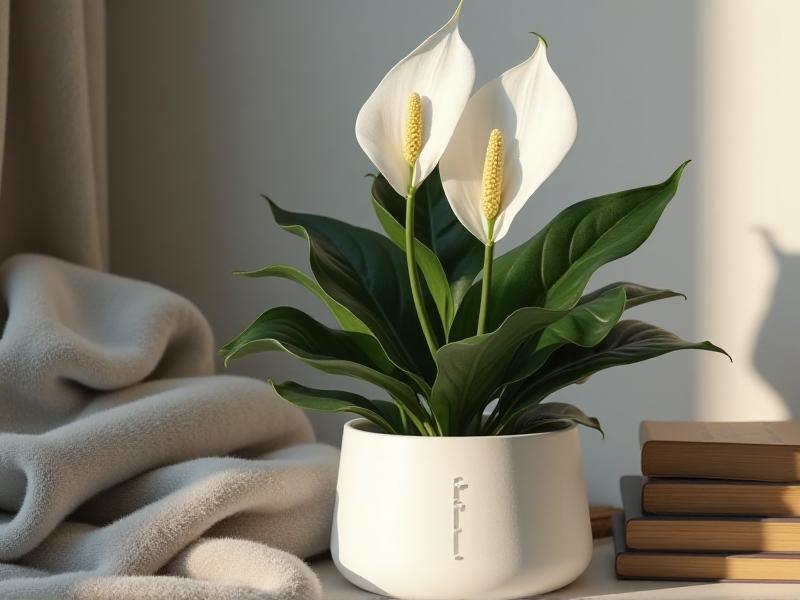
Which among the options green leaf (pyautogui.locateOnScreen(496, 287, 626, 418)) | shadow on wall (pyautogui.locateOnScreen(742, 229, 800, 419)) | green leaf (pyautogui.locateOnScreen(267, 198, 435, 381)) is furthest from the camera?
shadow on wall (pyautogui.locateOnScreen(742, 229, 800, 419))

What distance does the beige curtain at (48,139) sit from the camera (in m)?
0.93

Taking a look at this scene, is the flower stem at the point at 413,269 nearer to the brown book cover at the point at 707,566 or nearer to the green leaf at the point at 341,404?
the green leaf at the point at 341,404

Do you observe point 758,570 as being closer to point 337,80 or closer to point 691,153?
point 691,153

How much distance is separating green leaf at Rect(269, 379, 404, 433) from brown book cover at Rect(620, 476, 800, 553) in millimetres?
179

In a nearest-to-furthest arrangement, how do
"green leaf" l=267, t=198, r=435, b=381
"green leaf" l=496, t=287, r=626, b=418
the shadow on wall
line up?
"green leaf" l=496, t=287, r=626, b=418, "green leaf" l=267, t=198, r=435, b=381, the shadow on wall

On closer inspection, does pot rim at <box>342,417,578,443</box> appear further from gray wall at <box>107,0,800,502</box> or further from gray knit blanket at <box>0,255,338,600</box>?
gray wall at <box>107,0,800,502</box>

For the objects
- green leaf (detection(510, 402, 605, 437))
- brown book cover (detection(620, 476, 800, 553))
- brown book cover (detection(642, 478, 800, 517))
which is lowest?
brown book cover (detection(620, 476, 800, 553))

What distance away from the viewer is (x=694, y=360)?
918 mm

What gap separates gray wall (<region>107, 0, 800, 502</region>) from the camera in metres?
0.92

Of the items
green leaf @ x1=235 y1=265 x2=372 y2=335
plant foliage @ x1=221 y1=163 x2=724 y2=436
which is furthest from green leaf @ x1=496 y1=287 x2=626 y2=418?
green leaf @ x1=235 y1=265 x2=372 y2=335

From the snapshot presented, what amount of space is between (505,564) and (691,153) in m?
0.48

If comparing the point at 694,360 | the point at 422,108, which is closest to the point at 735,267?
the point at 694,360

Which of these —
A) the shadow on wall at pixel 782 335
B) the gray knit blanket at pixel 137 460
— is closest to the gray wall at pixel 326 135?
the shadow on wall at pixel 782 335

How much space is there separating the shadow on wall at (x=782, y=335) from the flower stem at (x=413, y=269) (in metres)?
0.39
